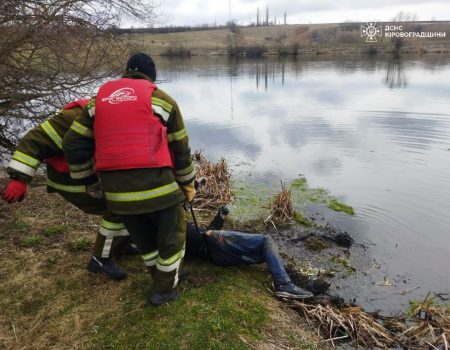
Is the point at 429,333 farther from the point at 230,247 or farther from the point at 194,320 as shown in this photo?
the point at 194,320

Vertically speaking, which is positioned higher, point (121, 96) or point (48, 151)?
point (121, 96)

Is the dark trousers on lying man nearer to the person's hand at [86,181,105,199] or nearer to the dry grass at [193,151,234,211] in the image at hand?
the person's hand at [86,181,105,199]

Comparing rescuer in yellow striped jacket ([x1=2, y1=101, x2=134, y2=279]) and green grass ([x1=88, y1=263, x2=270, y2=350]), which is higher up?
rescuer in yellow striped jacket ([x1=2, y1=101, x2=134, y2=279])

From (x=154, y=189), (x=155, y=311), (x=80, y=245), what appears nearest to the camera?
(x=154, y=189)

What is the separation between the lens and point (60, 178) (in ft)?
14.1

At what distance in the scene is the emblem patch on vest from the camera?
3525 millimetres

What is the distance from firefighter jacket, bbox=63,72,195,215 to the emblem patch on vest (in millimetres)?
152

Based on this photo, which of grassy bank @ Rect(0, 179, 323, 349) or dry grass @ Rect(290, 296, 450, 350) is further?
dry grass @ Rect(290, 296, 450, 350)

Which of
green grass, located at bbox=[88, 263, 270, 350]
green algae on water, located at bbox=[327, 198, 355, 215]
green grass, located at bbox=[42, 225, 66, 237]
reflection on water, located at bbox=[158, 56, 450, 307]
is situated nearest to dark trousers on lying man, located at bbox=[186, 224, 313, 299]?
green grass, located at bbox=[88, 263, 270, 350]

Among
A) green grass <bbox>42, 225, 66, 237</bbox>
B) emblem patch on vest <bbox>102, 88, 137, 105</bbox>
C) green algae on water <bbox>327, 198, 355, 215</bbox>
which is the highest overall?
emblem patch on vest <bbox>102, 88, 137, 105</bbox>

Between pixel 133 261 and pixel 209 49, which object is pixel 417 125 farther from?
pixel 209 49

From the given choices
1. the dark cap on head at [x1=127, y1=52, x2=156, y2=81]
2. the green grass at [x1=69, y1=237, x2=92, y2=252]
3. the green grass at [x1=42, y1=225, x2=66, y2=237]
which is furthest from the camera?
the green grass at [x1=42, y1=225, x2=66, y2=237]

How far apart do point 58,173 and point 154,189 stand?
4.21 feet

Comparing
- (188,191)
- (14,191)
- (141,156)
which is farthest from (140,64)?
(14,191)
